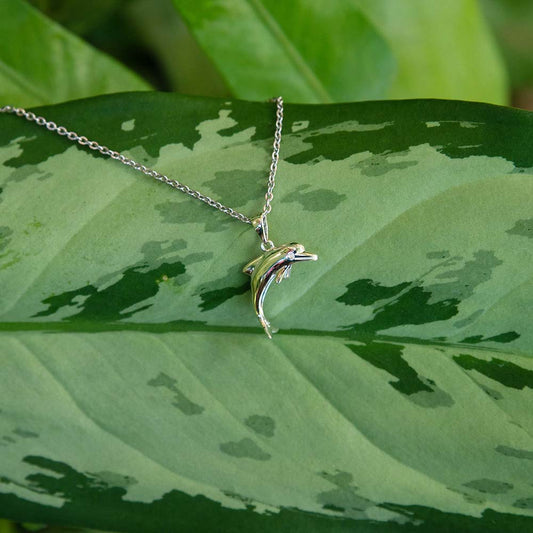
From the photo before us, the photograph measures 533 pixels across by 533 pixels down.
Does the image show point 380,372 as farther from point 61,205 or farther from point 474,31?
point 474,31

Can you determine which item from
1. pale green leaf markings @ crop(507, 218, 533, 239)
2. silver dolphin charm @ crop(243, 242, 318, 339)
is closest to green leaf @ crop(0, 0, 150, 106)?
silver dolphin charm @ crop(243, 242, 318, 339)

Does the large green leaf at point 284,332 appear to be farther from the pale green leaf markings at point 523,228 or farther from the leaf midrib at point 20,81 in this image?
the leaf midrib at point 20,81

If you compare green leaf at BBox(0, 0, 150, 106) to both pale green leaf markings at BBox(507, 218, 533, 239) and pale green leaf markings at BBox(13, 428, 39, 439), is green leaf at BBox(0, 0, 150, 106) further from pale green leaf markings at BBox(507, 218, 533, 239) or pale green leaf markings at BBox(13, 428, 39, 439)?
pale green leaf markings at BBox(507, 218, 533, 239)

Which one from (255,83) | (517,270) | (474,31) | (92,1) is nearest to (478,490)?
Result: (517,270)

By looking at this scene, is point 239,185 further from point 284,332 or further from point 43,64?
point 43,64

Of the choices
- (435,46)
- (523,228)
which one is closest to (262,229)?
(523,228)

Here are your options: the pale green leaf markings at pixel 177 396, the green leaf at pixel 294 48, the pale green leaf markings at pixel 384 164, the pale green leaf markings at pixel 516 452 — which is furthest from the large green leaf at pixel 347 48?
the pale green leaf markings at pixel 516 452
